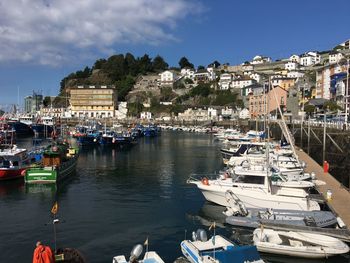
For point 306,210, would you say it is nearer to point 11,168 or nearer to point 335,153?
point 335,153

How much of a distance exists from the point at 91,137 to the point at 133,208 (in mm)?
54742

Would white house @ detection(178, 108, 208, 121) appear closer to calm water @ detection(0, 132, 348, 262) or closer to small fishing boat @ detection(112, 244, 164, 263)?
calm water @ detection(0, 132, 348, 262)

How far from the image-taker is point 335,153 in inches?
1742

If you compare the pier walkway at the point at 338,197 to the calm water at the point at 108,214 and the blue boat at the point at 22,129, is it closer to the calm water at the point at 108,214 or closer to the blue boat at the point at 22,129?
the calm water at the point at 108,214

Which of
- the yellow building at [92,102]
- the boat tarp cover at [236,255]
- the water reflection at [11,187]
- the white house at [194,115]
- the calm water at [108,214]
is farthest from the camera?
the yellow building at [92,102]

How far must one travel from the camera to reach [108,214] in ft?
88.9

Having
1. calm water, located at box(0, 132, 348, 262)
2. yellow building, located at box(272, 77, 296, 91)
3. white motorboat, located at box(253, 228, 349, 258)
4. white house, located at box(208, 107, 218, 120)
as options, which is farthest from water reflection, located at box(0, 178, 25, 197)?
white house, located at box(208, 107, 218, 120)

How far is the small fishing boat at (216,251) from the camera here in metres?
15.5

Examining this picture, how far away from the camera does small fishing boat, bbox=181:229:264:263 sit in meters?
15.5

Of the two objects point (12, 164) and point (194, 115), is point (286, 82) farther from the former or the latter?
point (12, 164)

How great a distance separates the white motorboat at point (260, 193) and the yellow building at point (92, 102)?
168 meters

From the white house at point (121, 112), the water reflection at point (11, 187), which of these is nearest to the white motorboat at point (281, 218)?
the water reflection at point (11, 187)

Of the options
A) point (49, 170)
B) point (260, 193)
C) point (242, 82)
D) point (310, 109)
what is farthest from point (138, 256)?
point (242, 82)

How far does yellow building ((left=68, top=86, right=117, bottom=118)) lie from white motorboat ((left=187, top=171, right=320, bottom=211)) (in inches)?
6621
